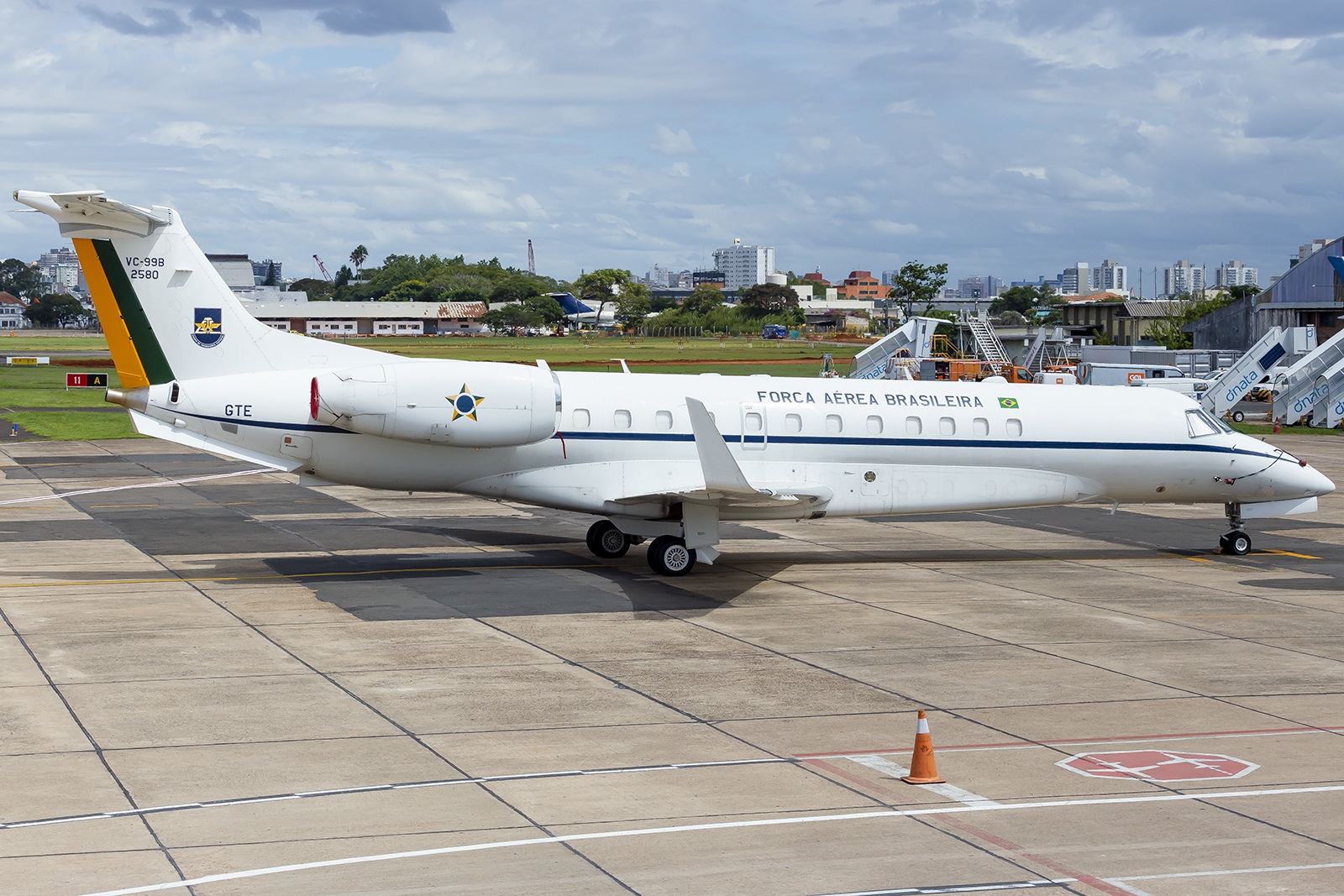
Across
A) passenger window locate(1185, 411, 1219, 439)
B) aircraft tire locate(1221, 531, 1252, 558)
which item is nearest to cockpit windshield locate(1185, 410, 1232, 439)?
passenger window locate(1185, 411, 1219, 439)

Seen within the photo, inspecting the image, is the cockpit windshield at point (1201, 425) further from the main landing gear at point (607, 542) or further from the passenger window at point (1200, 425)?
the main landing gear at point (607, 542)

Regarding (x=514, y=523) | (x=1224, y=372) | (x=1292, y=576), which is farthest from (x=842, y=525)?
(x=1224, y=372)

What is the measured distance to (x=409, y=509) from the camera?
28.8 meters

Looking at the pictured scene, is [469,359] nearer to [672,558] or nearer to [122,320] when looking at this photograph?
[122,320]

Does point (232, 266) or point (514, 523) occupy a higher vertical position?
point (232, 266)

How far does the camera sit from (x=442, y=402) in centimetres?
2008

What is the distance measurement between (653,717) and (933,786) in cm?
317

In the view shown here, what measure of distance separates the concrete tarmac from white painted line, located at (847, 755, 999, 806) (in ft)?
0.24

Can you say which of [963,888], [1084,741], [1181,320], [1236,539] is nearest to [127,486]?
[1236,539]

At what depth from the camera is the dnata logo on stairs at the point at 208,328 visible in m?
20.4

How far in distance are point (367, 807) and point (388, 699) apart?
3.38 metres

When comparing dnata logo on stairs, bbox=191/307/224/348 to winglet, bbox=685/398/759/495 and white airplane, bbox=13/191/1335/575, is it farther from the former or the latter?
winglet, bbox=685/398/759/495

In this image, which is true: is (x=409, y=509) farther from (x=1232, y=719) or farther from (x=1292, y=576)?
(x=1232, y=719)

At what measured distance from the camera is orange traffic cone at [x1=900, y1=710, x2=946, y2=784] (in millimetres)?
11273
